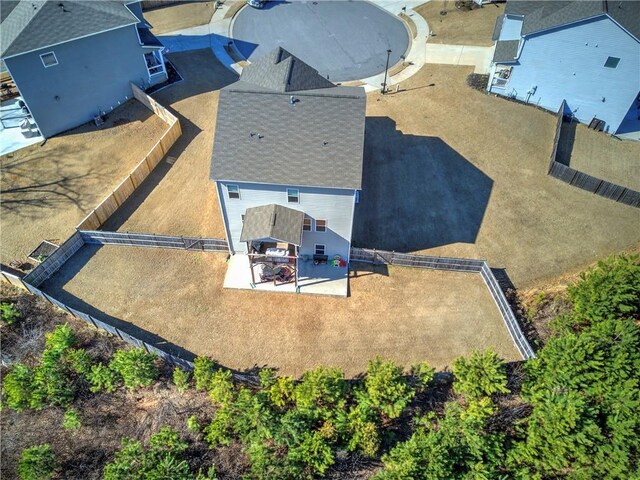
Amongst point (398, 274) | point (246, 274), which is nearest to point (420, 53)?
point (398, 274)

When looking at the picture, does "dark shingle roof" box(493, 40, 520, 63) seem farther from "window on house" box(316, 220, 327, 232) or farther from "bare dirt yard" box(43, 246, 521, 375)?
"window on house" box(316, 220, 327, 232)

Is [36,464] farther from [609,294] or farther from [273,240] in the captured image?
[609,294]

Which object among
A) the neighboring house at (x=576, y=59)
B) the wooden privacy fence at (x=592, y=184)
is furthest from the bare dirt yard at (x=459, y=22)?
the wooden privacy fence at (x=592, y=184)

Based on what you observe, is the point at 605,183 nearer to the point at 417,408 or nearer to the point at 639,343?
the point at 639,343

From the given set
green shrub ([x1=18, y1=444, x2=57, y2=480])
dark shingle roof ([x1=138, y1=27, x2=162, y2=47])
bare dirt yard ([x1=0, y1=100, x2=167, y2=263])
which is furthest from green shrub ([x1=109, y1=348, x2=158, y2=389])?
dark shingle roof ([x1=138, y1=27, x2=162, y2=47])

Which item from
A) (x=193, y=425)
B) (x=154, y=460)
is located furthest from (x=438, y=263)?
(x=154, y=460)
